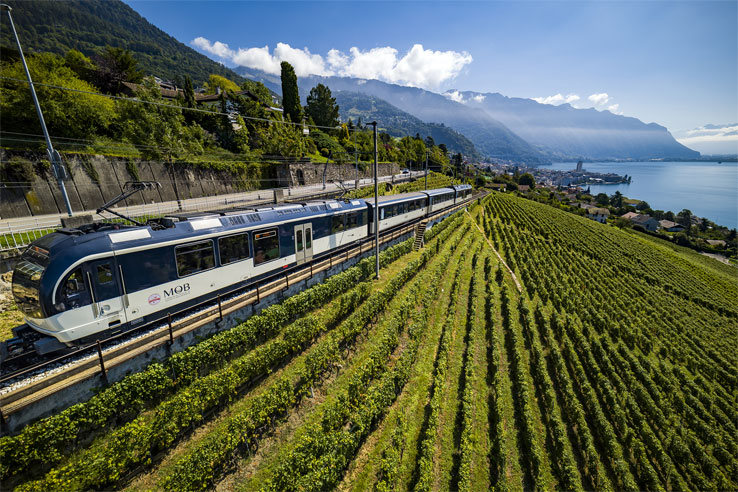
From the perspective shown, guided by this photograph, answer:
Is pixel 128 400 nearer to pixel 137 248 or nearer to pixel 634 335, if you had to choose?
pixel 137 248

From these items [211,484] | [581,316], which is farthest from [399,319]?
[581,316]

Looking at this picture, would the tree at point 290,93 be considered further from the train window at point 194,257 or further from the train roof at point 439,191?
the train window at point 194,257

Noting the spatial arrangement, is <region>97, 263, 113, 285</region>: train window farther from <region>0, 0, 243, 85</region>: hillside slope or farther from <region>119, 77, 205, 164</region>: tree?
<region>0, 0, 243, 85</region>: hillside slope

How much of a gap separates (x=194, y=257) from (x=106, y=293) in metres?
2.86

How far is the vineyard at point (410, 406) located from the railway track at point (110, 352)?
1.10 m

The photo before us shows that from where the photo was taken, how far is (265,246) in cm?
1392

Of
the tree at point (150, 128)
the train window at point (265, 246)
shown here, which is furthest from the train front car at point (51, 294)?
the tree at point (150, 128)

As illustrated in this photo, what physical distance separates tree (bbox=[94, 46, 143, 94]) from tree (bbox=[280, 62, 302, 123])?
2472 centimetres

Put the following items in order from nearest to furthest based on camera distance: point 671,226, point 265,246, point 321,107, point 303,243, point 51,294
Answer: point 51,294 < point 265,246 < point 303,243 < point 321,107 < point 671,226

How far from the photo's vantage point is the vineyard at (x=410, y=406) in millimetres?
7117

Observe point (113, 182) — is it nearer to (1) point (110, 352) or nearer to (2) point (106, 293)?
(2) point (106, 293)

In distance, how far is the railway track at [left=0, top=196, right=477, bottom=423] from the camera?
7.01 m

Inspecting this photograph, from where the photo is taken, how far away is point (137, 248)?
929 cm

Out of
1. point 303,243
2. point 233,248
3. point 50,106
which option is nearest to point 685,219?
point 303,243
